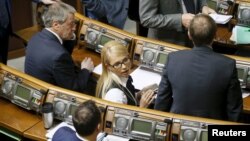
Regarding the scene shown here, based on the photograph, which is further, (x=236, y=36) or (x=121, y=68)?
(x=236, y=36)

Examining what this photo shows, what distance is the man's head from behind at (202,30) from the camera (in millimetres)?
3156

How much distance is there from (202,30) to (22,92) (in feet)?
4.52

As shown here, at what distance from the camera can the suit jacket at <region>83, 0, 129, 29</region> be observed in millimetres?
4797

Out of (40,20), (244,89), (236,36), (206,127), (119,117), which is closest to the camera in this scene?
(206,127)

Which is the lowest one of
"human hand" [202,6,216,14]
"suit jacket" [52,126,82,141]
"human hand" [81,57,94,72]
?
"human hand" [81,57,94,72]

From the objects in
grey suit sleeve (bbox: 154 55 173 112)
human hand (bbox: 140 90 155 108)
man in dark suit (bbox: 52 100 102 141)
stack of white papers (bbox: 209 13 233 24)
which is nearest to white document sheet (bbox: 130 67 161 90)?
human hand (bbox: 140 90 155 108)

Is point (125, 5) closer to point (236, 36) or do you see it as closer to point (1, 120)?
point (236, 36)

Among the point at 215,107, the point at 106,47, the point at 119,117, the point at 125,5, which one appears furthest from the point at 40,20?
the point at 215,107

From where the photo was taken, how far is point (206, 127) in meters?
3.15

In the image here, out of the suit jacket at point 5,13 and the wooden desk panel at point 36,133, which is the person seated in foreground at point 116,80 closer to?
the wooden desk panel at point 36,133

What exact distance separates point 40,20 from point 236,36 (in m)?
1.85

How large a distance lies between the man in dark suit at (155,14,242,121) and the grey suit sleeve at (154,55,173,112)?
17 millimetres

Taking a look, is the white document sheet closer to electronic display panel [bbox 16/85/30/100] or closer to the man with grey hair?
the man with grey hair

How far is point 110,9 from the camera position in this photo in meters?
4.92
